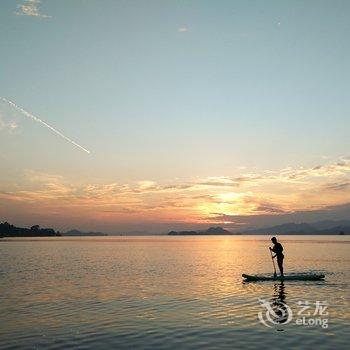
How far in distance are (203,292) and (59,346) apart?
1906cm

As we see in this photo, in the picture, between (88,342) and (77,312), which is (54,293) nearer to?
(77,312)

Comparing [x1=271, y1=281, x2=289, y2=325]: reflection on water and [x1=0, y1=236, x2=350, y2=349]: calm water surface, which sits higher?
[x1=271, y1=281, x2=289, y2=325]: reflection on water

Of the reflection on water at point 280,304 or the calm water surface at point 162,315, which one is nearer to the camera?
the calm water surface at point 162,315

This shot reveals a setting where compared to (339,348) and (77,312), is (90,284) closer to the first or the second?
(77,312)

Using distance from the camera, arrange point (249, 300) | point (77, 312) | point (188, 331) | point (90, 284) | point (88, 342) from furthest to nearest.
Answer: point (90, 284)
point (249, 300)
point (77, 312)
point (188, 331)
point (88, 342)

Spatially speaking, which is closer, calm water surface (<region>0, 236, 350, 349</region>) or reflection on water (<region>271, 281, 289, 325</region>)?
calm water surface (<region>0, 236, 350, 349</region>)

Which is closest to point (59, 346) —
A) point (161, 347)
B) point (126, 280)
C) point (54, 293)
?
point (161, 347)

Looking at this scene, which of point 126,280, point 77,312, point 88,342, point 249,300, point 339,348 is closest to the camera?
point 339,348

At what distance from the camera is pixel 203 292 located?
119 ft

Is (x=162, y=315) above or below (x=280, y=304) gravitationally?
below

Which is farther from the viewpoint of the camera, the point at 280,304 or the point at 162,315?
the point at 280,304

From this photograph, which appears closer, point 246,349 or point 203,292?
point 246,349

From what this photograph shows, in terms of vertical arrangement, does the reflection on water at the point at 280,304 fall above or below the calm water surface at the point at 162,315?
above

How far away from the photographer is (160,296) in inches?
1342
